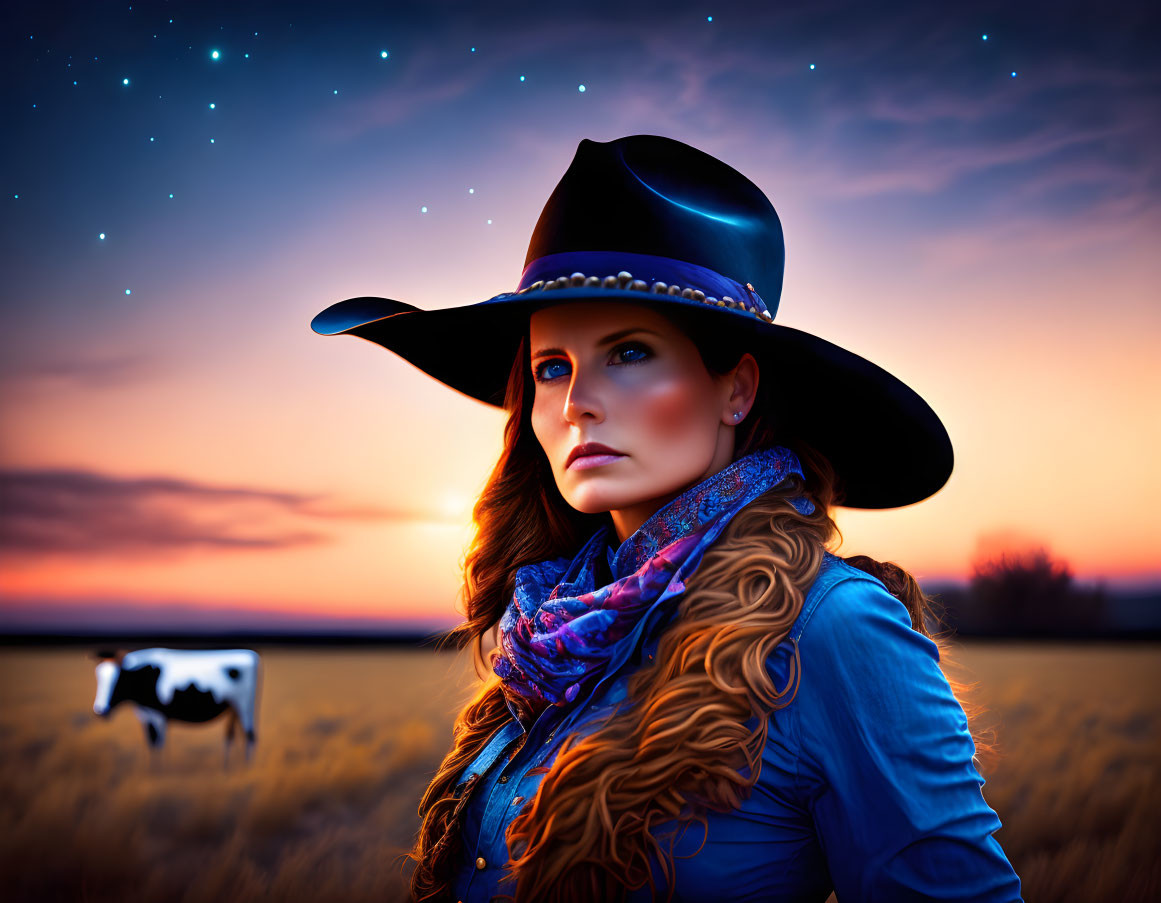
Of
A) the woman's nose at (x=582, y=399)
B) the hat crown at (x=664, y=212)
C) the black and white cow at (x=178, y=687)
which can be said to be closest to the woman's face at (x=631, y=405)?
the woman's nose at (x=582, y=399)

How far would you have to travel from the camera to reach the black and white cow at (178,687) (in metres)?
5.82

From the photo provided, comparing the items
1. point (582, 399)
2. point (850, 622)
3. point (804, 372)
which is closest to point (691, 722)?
point (850, 622)

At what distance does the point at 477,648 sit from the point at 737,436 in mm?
998

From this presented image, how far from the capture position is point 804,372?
5.71ft

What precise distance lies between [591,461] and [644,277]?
384 millimetres

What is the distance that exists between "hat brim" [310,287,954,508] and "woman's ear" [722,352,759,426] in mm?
40

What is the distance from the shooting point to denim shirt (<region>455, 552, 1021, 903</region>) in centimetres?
126

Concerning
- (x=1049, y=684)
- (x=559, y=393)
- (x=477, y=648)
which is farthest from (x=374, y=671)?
(x=559, y=393)

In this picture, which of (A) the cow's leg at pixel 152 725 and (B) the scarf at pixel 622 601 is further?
(A) the cow's leg at pixel 152 725

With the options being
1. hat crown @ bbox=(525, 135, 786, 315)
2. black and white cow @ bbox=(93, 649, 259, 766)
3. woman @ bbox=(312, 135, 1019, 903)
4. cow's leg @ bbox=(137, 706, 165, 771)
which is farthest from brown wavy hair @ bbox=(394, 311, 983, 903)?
cow's leg @ bbox=(137, 706, 165, 771)

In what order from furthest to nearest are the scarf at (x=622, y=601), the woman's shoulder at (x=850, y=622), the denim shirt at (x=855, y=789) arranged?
the scarf at (x=622, y=601), the woman's shoulder at (x=850, y=622), the denim shirt at (x=855, y=789)

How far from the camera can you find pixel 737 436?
181 centimetres

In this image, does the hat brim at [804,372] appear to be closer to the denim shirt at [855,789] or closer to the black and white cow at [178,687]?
the denim shirt at [855,789]

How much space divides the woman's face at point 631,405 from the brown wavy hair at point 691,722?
7cm
